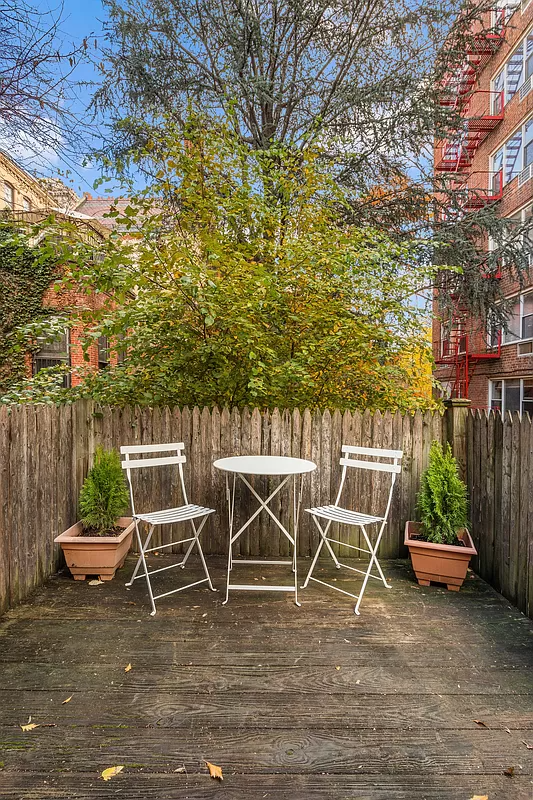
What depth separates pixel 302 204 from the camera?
15.2 ft

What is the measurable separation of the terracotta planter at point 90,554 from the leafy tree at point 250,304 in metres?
1.42

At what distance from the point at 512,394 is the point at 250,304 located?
11743 millimetres

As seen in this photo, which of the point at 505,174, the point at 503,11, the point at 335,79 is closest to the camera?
the point at 335,79

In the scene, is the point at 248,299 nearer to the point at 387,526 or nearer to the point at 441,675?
the point at 387,526

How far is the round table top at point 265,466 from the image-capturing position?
338 cm

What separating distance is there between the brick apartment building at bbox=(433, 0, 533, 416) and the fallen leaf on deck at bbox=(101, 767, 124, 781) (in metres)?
11.0

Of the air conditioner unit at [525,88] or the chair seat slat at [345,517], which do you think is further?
the air conditioner unit at [525,88]

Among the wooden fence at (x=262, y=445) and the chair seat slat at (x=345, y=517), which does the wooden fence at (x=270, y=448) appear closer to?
the wooden fence at (x=262, y=445)

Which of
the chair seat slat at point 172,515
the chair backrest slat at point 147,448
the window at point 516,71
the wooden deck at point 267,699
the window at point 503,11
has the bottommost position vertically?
the wooden deck at point 267,699

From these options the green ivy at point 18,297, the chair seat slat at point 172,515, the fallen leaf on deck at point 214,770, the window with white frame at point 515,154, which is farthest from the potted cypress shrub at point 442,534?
the window with white frame at point 515,154

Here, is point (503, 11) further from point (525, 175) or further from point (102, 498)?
point (102, 498)

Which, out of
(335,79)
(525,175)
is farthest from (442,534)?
(525,175)

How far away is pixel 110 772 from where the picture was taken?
1761 mm

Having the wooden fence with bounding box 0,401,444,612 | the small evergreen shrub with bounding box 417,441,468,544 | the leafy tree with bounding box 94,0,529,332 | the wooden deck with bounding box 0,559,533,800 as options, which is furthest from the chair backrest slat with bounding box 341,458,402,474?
the leafy tree with bounding box 94,0,529,332
